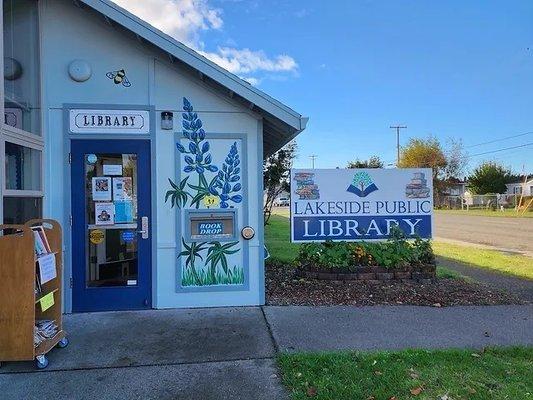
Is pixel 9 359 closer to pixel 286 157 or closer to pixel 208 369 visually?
pixel 208 369

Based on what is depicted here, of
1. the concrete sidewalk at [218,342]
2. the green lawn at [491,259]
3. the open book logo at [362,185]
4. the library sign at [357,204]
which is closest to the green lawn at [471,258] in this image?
the green lawn at [491,259]

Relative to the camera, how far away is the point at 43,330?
4188 mm

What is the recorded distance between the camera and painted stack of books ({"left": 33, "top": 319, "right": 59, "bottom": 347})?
4023 mm

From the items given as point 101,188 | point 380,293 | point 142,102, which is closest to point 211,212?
point 101,188

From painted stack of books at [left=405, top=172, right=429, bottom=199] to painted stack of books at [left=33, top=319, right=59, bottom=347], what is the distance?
548cm

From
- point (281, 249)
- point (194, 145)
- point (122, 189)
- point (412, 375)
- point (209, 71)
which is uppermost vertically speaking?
point (209, 71)

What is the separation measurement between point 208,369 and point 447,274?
5.43m

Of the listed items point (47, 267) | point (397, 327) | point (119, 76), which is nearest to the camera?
point (47, 267)

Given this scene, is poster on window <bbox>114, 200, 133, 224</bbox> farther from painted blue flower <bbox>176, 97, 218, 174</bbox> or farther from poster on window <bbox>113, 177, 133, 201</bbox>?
painted blue flower <bbox>176, 97, 218, 174</bbox>

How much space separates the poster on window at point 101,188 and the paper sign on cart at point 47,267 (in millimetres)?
1375

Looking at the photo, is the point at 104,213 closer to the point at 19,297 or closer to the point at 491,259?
the point at 19,297

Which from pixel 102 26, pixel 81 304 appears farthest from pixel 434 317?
pixel 102 26

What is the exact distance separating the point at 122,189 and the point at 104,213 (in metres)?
0.38

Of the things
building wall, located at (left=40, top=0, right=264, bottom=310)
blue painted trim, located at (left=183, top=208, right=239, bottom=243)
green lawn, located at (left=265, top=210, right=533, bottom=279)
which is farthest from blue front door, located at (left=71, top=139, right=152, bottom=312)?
green lawn, located at (left=265, top=210, right=533, bottom=279)
